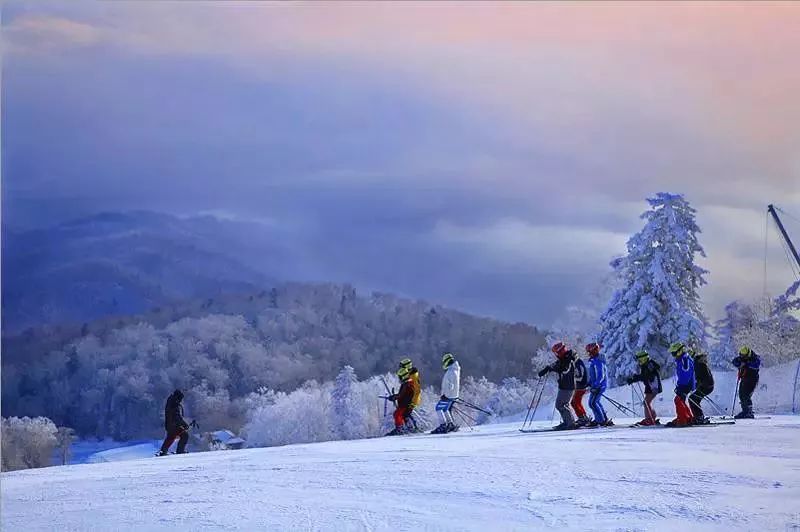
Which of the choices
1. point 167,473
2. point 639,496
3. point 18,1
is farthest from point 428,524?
point 18,1

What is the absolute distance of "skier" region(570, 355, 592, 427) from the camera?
535 inches

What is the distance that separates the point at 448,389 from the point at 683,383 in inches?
129

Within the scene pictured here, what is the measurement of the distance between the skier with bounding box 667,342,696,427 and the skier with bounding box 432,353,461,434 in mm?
3040

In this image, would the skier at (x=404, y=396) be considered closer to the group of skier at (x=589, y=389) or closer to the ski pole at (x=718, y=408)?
the group of skier at (x=589, y=389)

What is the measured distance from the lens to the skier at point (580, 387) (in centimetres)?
1359

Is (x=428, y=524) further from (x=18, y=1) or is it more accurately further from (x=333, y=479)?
(x=18, y=1)

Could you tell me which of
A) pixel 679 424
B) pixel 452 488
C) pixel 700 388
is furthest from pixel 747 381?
pixel 452 488

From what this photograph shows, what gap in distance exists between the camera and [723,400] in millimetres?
19359

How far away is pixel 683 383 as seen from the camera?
42.5 ft

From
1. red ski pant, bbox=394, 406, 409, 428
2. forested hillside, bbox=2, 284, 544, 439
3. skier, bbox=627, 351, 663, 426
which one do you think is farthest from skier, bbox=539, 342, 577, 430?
forested hillside, bbox=2, 284, 544, 439

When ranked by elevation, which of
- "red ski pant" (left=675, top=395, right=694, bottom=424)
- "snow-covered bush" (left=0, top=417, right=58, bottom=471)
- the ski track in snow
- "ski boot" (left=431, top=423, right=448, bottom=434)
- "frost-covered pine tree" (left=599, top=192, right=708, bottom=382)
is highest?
"frost-covered pine tree" (left=599, top=192, right=708, bottom=382)

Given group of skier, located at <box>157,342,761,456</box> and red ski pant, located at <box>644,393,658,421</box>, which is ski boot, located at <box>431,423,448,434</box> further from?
red ski pant, located at <box>644,393,658,421</box>

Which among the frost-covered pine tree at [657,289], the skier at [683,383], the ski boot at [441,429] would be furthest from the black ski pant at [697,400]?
the frost-covered pine tree at [657,289]

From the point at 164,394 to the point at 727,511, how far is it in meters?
24.7
